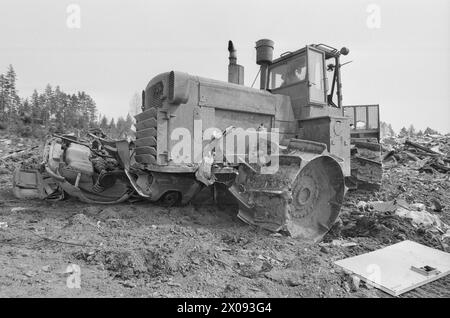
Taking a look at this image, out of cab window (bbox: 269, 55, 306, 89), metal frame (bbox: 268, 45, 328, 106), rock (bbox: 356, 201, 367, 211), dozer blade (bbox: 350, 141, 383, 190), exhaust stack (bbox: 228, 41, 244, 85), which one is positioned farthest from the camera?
dozer blade (bbox: 350, 141, 383, 190)

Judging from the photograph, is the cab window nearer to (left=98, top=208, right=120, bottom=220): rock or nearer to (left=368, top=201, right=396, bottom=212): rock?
(left=368, top=201, right=396, bottom=212): rock

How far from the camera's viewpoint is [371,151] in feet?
24.0

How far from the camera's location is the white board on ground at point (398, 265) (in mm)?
3234

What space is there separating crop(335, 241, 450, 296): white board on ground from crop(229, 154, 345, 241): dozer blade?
0.90 meters

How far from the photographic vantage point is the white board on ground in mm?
3234

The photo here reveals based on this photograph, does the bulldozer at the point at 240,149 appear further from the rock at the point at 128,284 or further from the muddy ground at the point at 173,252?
the rock at the point at 128,284

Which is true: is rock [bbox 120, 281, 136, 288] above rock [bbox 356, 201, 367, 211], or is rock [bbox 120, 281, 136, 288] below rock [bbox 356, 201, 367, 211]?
below

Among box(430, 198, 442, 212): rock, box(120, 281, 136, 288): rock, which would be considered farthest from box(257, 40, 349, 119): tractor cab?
box(120, 281, 136, 288): rock

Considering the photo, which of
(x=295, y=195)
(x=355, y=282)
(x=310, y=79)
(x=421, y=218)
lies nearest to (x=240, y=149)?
(x=295, y=195)

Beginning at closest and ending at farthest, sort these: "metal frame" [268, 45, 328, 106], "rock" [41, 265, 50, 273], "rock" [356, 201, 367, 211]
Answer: "rock" [41, 265, 50, 273] → "metal frame" [268, 45, 328, 106] → "rock" [356, 201, 367, 211]

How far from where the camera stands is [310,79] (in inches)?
222

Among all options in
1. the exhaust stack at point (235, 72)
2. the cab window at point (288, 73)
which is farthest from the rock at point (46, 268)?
the cab window at point (288, 73)

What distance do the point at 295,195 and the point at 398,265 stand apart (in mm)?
1552
